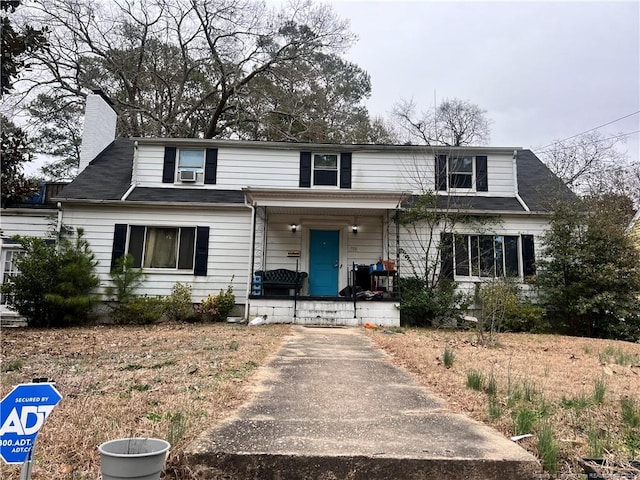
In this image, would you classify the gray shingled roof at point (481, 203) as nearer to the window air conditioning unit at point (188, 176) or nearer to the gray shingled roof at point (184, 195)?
the gray shingled roof at point (184, 195)

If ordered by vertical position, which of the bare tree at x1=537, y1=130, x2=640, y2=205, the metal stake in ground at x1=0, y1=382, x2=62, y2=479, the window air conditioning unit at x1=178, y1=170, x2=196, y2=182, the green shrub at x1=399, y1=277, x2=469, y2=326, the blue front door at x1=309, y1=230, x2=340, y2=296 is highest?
the bare tree at x1=537, y1=130, x2=640, y2=205

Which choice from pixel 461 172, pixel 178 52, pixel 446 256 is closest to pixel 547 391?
pixel 446 256

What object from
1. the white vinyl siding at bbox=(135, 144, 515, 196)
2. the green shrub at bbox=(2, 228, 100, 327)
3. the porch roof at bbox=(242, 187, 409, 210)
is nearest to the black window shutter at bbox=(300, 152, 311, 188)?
the white vinyl siding at bbox=(135, 144, 515, 196)

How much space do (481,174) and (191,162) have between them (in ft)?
27.9

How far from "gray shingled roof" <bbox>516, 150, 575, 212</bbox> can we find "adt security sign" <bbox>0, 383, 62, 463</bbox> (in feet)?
40.0

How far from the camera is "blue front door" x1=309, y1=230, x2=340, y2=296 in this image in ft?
40.5

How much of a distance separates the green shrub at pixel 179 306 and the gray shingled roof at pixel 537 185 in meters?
9.53

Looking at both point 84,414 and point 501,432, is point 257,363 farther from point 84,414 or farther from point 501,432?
point 501,432

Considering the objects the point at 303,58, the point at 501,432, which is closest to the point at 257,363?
the point at 501,432

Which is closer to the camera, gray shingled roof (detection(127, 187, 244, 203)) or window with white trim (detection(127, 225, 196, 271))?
window with white trim (detection(127, 225, 196, 271))

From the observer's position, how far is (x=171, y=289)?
11.7 m

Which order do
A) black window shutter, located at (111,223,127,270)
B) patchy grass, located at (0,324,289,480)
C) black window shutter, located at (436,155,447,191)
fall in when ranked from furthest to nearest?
black window shutter, located at (436,155,447,191)
black window shutter, located at (111,223,127,270)
patchy grass, located at (0,324,289,480)

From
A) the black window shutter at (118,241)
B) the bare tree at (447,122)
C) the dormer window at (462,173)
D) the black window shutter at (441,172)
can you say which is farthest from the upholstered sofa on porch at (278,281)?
the bare tree at (447,122)

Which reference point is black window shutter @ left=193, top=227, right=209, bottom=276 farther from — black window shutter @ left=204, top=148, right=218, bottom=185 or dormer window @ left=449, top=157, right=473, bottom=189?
dormer window @ left=449, top=157, right=473, bottom=189
